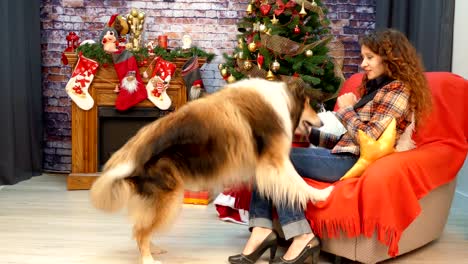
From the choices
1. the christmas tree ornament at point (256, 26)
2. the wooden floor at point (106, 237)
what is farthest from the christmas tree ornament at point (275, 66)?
the wooden floor at point (106, 237)

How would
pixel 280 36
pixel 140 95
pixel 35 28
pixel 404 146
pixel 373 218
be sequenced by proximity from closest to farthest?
pixel 373 218, pixel 404 146, pixel 280 36, pixel 140 95, pixel 35 28

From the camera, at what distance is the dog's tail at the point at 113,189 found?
8.22 feet

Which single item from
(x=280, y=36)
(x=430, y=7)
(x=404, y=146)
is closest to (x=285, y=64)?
(x=280, y=36)

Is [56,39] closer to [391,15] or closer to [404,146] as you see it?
[391,15]

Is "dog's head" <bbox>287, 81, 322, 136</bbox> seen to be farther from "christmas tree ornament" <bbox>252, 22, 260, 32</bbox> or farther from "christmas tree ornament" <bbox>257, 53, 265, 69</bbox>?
"christmas tree ornament" <bbox>252, 22, 260, 32</bbox>

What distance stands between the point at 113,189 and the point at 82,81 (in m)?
2.09

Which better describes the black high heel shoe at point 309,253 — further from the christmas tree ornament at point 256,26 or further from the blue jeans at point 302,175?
the christmas tree ornament at point 256,26

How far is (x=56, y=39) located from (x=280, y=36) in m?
2.22

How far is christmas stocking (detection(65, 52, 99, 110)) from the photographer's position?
4.41 metres

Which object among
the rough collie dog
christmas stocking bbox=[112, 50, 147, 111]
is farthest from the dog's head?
christmas stocking bbox=[112, 50, 147, 111]

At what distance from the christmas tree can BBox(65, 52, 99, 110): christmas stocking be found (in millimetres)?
1039

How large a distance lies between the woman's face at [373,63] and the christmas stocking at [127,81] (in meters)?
2.11

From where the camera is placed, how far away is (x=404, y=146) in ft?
9.18

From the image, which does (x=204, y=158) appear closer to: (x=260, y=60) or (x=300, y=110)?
(x=300, y=110)
